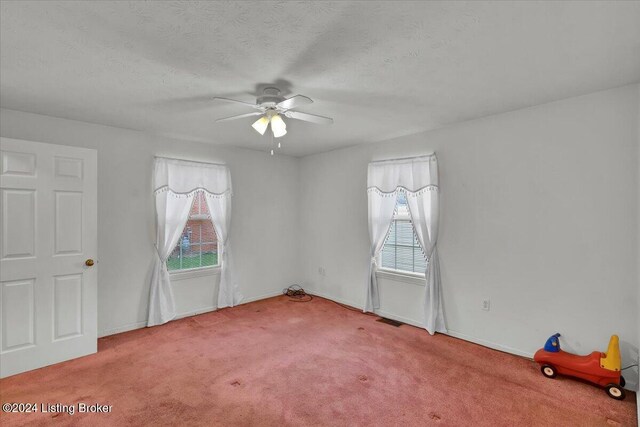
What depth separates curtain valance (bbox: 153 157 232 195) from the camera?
393cm

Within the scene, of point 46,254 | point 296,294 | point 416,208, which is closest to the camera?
point 46,254

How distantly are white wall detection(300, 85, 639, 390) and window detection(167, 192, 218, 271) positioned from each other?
269 cm

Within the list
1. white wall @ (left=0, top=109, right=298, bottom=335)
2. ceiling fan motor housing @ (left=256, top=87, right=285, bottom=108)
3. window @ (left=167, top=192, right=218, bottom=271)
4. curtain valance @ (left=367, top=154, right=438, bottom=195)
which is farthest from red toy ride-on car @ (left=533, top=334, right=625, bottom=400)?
window @ (left=167, top=192, right=218, bottom=271)

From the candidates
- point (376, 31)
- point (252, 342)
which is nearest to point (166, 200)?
point (252, 342)

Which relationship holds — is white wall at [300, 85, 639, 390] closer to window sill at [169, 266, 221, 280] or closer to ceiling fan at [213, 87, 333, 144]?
ceiling fan at [213, 87, 333, 144]

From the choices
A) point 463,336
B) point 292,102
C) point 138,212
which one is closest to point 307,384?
point 463,336

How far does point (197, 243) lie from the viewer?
4422 mm

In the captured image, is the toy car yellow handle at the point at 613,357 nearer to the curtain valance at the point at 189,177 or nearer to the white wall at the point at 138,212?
the white wall at the point at 138,212

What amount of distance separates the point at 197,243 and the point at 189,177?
3.12 feet

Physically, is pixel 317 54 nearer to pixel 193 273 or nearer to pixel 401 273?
pixel 401 273

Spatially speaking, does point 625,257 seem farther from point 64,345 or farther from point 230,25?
point 64,345

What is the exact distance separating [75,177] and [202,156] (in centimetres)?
158

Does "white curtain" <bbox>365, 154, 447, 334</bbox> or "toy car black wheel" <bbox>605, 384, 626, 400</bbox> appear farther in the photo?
"white curtain" <bbox>365, 154, 447, 334</bbox>

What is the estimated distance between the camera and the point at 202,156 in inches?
172
